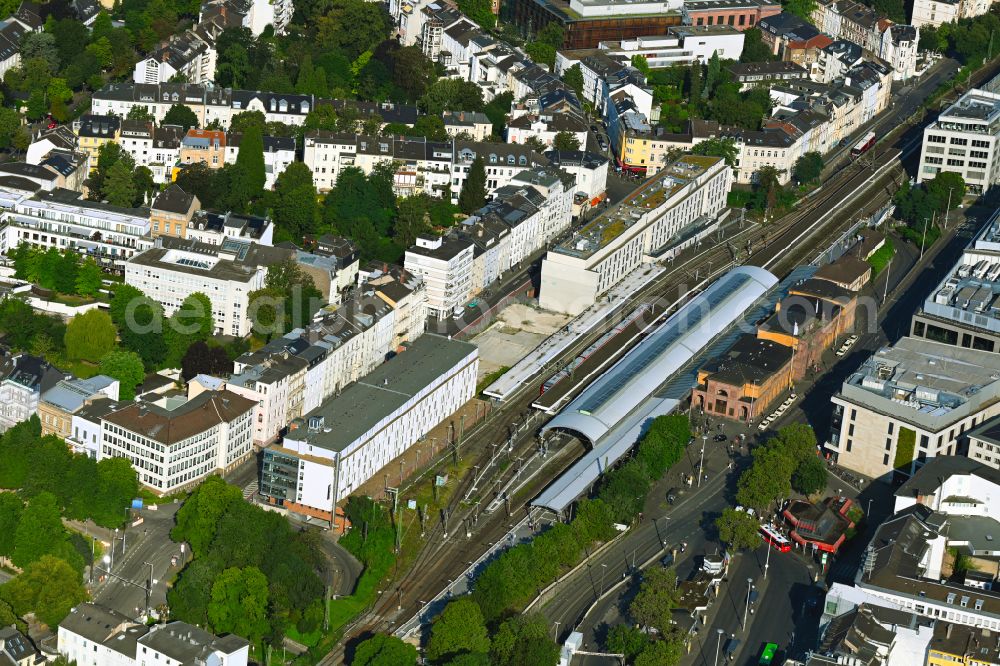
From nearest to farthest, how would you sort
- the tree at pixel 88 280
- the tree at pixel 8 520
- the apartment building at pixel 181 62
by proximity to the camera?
the tree at pixel 8 520
the tree at pixel 88 280
the apartment building at pixel 181 62

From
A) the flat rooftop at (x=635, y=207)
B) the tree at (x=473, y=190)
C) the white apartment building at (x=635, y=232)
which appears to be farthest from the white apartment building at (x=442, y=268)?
the tree at (x=473, y=190)

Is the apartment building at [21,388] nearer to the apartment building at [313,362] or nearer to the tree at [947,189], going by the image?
the apartment building at [313,362]

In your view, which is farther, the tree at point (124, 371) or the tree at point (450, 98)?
the tree at point (450, 98)

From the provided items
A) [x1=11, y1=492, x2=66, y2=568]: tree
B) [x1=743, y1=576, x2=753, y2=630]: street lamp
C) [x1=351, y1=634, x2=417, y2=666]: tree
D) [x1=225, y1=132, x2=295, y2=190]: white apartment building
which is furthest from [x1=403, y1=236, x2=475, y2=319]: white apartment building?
[x1=351, y1=634, x2=417, y2=666]: tree

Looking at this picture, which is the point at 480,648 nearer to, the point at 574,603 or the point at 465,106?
the point at 574,603

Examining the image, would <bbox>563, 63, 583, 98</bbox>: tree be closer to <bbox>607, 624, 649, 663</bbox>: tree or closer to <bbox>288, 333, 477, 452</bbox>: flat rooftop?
<bbox>288, 333, 477, 452</bbox>: flat rooftop

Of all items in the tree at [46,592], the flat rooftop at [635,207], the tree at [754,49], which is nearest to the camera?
the tree at [46,592]

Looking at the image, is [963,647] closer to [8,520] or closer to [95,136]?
[8,520]

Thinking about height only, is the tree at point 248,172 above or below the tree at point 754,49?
below
